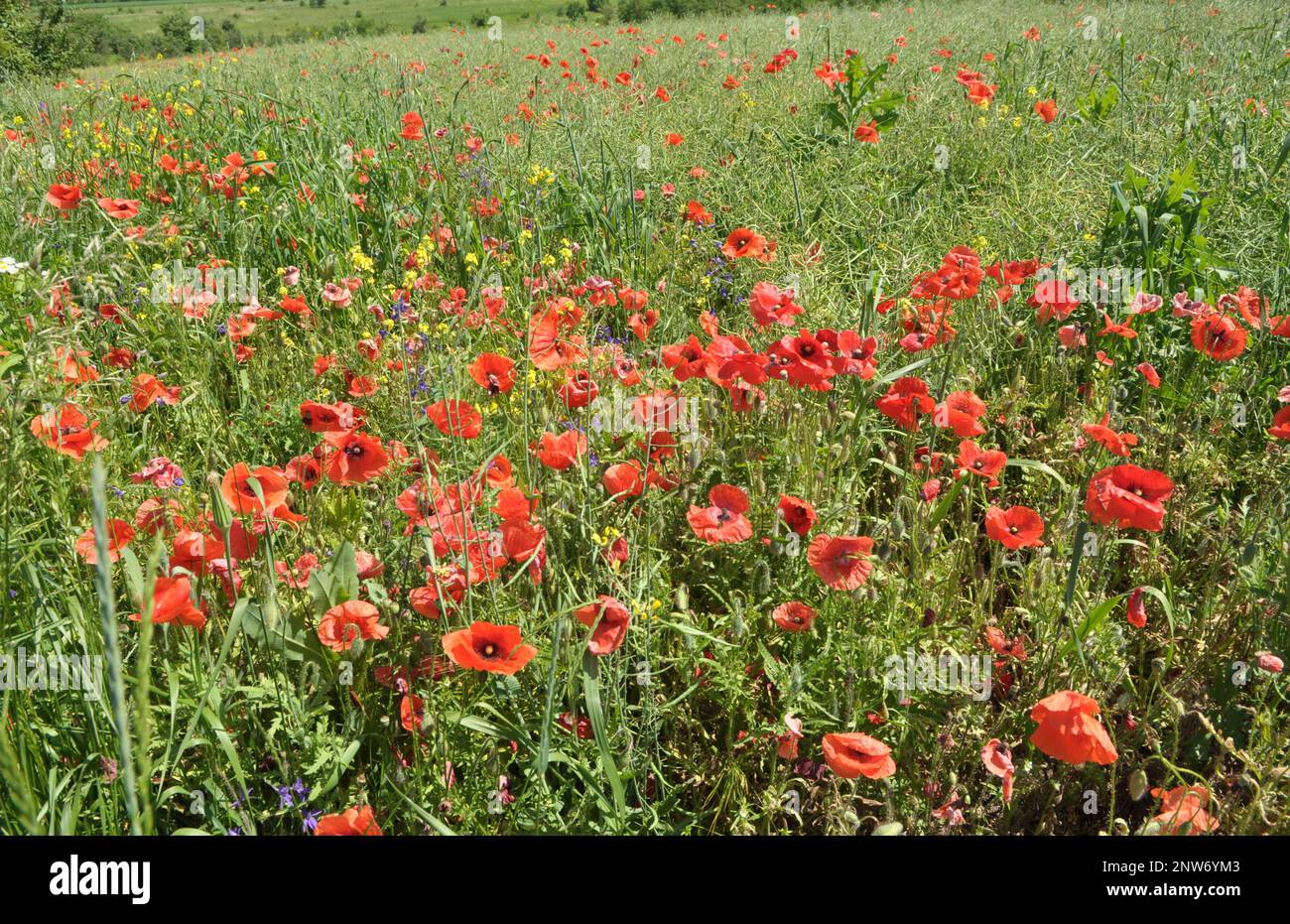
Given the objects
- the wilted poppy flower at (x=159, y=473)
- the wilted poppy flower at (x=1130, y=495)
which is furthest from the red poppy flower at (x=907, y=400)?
the wilted poppy flower at (x=159, y=473)

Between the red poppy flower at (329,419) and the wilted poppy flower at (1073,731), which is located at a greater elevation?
the red poppy flower at (329,419)

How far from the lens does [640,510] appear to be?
1.70m

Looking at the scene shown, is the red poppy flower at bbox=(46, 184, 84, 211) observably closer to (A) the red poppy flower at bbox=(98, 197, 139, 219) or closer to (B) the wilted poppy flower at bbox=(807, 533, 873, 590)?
(A) the red poppy flower at bbox=(98, 197, 139, 219)

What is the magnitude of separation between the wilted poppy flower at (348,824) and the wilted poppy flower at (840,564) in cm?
86

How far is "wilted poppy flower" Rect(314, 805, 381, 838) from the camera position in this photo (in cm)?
115

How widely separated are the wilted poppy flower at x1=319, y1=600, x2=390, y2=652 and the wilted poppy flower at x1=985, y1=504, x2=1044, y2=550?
45.7 inches

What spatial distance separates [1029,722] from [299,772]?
1.32 meters

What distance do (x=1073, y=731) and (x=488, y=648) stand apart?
89 centimetres

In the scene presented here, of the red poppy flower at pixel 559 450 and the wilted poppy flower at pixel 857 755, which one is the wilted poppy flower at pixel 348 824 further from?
the red poppy flower at pixel 559 450

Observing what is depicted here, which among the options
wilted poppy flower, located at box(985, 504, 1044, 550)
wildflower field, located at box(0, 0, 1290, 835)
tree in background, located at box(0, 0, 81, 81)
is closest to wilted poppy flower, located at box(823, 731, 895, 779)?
wildflower field, located at box(0, 0, 1290, 835)

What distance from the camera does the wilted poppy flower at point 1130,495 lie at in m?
1.53

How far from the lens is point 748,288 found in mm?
3221

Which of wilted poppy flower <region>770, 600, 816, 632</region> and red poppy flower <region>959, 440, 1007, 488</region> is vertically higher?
red poppy flower <region>959, 440, 1007, 488</region>

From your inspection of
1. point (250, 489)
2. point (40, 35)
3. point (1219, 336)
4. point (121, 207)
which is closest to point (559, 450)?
point (250, 489)
